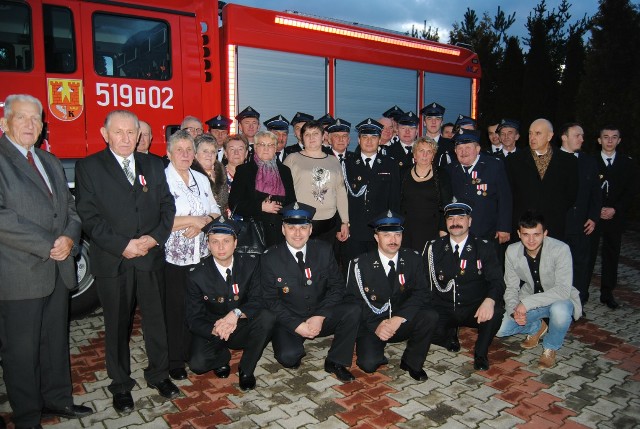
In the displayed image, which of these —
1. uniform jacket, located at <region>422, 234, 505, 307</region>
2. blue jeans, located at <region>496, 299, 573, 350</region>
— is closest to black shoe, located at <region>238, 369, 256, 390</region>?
uniform jacket, located at <region>422, 234, 505, 307</region>

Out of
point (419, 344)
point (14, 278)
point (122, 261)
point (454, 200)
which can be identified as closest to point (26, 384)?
point (14, 278)

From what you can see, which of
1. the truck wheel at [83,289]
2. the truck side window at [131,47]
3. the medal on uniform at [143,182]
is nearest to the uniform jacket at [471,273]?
the medal on uniform at [143,182]

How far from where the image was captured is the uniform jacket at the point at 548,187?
201 inches

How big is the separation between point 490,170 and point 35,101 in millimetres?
4011

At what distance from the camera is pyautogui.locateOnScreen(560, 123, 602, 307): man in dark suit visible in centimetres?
541

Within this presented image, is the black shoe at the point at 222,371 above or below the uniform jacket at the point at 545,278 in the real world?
below

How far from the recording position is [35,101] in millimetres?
3041

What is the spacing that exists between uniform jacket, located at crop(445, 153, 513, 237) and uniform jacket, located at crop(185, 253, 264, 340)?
7.64 feet

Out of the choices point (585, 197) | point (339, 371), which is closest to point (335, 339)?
point (339, 371)

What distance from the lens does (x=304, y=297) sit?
164 inches

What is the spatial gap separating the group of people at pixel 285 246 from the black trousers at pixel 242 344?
0.02 metres

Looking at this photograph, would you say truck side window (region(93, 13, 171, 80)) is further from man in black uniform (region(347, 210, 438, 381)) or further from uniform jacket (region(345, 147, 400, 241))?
man in black uniform (region(347, 210, 438, 381))

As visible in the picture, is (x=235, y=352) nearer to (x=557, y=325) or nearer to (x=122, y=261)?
(x=122, y=261)

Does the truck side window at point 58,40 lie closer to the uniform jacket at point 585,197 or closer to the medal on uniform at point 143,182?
the medal on uniform at point 143,182
